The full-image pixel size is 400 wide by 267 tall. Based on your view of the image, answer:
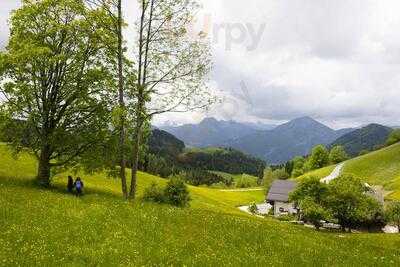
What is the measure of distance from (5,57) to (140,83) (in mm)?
11598

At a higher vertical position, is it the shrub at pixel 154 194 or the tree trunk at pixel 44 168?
the tree trunk at pixel 44 168

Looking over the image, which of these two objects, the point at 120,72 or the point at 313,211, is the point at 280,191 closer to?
the point at 313,211

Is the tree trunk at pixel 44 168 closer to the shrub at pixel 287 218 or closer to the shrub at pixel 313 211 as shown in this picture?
the shrub at pixel 313 211

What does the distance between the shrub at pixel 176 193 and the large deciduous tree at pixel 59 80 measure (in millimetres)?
21616

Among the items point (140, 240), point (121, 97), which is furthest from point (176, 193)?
point (140, 240)

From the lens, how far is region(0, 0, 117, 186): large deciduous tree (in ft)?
143

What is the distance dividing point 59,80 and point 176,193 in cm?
2705

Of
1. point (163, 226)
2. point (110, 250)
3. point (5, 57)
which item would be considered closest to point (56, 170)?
point (5, 57)

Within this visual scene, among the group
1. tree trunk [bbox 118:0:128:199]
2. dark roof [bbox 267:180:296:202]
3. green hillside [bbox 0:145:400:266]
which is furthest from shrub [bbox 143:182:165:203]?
dark roof [bbox 267:180:296:202]

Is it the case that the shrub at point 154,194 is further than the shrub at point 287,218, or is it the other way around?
the shrub at point 287,218

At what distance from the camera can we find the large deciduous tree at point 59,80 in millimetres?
43562

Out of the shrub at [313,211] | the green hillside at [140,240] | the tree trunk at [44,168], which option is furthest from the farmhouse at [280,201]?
the green hillside at [140,240]

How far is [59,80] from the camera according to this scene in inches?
1764

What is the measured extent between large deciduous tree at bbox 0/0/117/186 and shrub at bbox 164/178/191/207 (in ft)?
70.9
